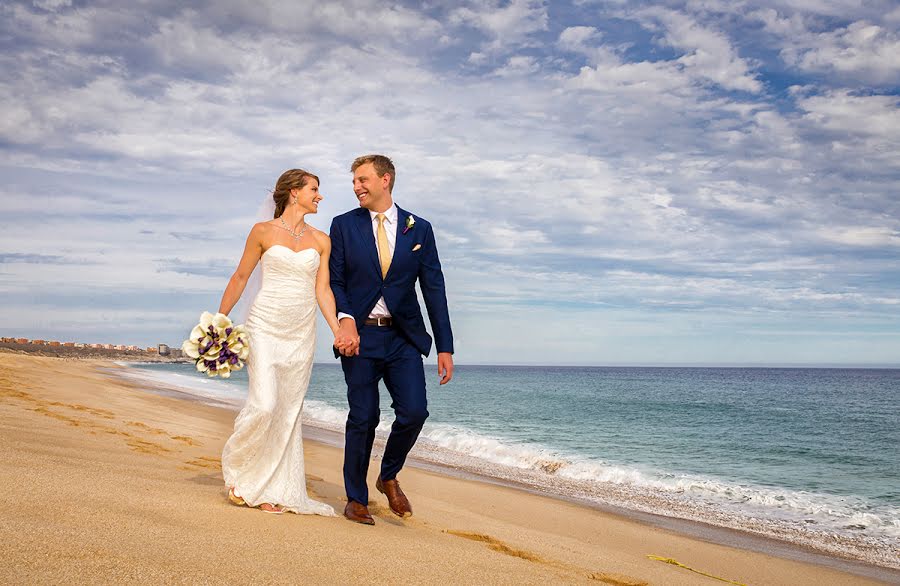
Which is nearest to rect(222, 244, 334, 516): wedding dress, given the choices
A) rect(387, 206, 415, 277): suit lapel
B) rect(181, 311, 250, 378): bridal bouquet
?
rect(181, 311, 250, 378): bridal bouquet

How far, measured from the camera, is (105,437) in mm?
7266

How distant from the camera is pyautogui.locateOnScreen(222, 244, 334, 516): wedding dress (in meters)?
4.85

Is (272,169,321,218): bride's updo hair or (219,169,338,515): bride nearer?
(219,169,338,515): bride

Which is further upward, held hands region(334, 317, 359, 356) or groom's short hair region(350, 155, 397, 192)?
groom's short hair region(350, 155, 397, 192)

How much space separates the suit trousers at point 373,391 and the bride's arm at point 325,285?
0.93 feet

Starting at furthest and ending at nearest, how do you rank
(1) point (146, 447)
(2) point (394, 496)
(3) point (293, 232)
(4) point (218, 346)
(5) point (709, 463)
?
(5) point (709, 463) → (1) point (146, 447) → (2) point (394, 496) → (3) point (293, 232) → (4) point (218, 346)

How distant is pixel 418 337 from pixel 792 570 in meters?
4.55

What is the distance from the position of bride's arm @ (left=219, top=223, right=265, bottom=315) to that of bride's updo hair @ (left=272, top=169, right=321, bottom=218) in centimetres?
24

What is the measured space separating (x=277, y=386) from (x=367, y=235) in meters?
1.25

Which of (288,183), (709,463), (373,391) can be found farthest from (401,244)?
(709,463)

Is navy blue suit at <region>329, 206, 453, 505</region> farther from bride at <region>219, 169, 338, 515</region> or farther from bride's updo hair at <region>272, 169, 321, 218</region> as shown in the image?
bride's updo hair at <region>272, 169, 321, 218</region>

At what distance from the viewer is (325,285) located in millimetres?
5148

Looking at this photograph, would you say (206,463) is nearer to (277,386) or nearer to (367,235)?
(277,386)

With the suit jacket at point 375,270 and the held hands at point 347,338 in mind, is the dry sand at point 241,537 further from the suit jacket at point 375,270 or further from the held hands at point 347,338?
the suit jacket at point 375,270
